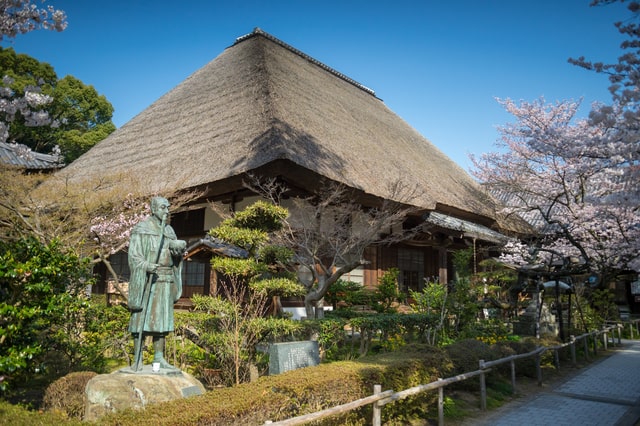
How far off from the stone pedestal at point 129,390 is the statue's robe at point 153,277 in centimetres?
44

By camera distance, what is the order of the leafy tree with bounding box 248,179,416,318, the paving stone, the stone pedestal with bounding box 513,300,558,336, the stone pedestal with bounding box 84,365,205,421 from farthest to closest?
the stone pedestal with bounding box 513,300,558,336
the leafy tree with bounding box 248,179,416,318
the paving stone
the stone pedestal with bounding box 84,365,205,421

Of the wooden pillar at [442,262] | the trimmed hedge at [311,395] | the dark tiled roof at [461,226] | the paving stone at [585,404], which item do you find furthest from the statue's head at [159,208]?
the wooden pillar at [442,262]

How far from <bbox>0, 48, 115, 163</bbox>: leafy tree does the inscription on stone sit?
20.8 meters

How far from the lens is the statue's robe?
4383 millimetres

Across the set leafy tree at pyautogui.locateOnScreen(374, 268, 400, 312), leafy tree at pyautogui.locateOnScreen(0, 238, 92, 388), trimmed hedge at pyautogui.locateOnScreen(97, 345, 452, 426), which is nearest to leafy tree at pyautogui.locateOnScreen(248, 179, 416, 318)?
leafy tree at pyautogui.locateOnScreen(374, 268, 400, 312)

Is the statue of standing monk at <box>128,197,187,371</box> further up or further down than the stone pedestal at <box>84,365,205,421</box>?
further up

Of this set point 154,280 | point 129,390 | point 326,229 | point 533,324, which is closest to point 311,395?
point 129,390

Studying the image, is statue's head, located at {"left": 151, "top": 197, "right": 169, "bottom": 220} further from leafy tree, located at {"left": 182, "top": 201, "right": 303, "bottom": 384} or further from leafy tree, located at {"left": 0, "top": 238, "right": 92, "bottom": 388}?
leafy tree, located at {"left": 182, "top": 201, "right": 303, "bottom": 384}

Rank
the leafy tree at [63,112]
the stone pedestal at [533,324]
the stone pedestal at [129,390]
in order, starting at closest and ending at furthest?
the stone pedestal at [129,390] → the stone pedestal at [533,324] → the leafy tree at [63,112]

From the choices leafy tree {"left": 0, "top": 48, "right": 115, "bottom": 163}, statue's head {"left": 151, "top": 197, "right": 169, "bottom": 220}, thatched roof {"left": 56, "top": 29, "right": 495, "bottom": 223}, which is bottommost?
statue's head {"left": 151, "top": 197, "right": 169, "bottom": 220}

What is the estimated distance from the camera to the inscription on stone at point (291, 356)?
203 inches

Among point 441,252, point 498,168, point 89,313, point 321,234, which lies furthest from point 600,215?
point 89,313

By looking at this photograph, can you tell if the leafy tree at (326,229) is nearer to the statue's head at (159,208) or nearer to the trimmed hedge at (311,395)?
the trimmed hedge at (311,395)

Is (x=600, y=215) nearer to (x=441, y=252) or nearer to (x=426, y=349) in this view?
(x=441, y=252)
